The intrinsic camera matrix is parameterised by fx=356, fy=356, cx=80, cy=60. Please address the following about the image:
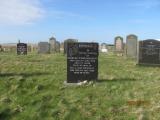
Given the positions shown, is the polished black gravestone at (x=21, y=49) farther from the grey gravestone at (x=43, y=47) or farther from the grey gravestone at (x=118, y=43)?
the grey gravestone at (x=118, y=43)

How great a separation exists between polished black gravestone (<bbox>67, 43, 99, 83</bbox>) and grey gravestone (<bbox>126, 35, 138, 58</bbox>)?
1934 centimetres

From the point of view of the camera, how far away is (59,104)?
9.84 meters

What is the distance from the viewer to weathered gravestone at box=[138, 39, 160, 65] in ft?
76.7

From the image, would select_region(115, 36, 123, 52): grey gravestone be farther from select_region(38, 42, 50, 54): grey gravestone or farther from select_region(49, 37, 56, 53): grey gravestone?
select_region(38, 42, 50, 54): grey gravestone

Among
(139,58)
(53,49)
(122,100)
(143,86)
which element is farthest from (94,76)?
(53,49)

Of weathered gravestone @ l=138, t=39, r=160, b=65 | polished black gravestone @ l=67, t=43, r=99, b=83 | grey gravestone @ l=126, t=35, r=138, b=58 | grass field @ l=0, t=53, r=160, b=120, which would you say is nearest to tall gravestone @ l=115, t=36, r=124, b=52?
grey gravestone @ l=126, t=35, r=138, b=58

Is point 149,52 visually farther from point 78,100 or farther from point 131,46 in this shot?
point 78,100

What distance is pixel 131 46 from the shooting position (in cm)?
3303

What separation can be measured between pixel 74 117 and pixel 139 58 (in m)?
15.5

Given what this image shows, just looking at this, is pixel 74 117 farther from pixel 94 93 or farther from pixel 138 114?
pixel 94 93

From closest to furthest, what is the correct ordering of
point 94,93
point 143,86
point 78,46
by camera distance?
point 94,93 → point 143,86 → point 78,46

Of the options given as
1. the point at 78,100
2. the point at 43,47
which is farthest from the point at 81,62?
the point at 43,47

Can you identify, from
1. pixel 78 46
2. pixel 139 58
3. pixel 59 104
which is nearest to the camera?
pixel 59 104

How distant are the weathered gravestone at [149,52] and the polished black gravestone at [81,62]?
10.4 meters
